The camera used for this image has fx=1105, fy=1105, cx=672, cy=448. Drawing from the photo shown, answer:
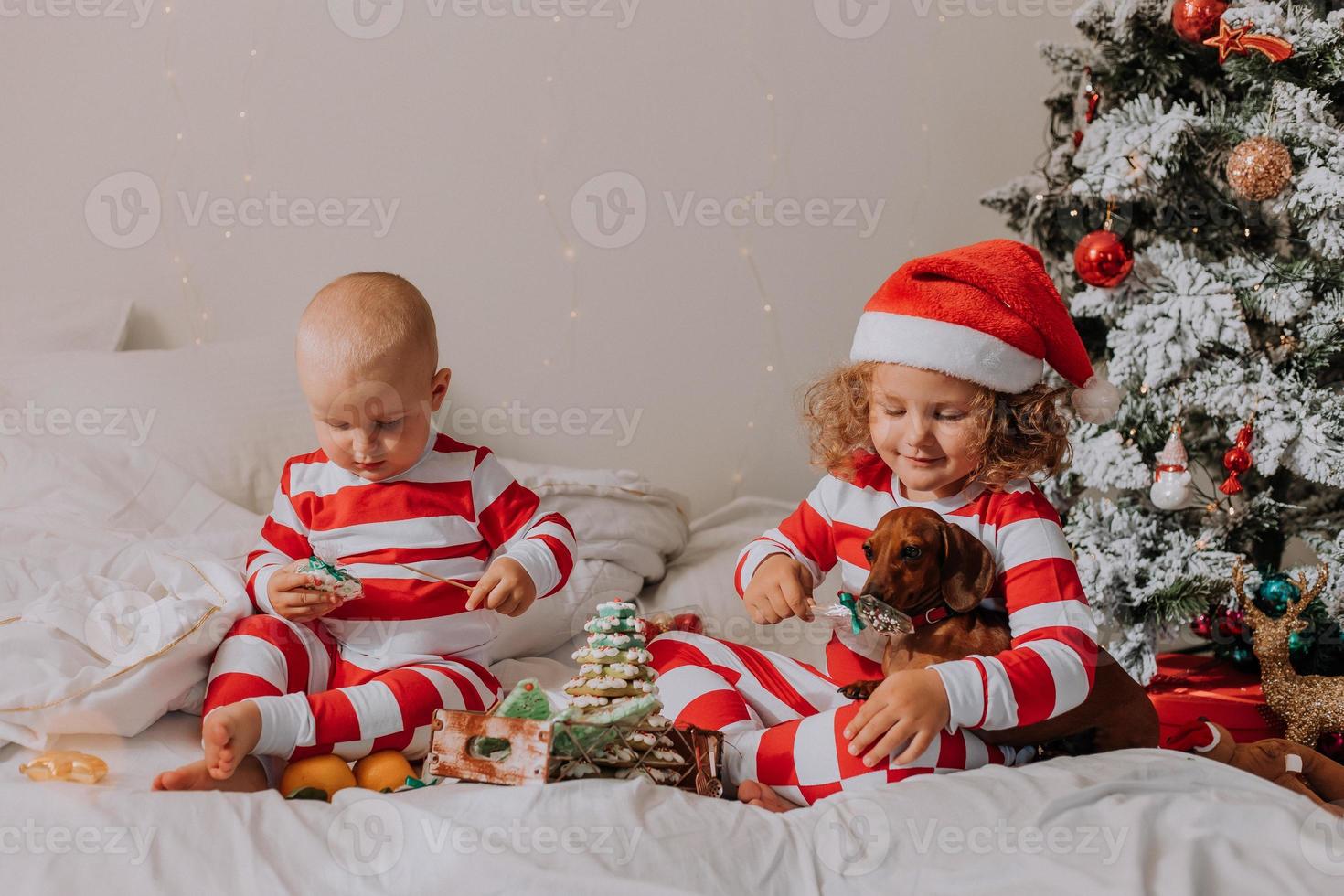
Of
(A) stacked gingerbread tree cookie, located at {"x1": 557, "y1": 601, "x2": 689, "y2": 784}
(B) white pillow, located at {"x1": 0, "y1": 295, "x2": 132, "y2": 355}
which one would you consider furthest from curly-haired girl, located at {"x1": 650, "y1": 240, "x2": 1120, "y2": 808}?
(B) white pillow, located at {"x1": 0, "y1": 295, "x2": 132, "y2": 355}

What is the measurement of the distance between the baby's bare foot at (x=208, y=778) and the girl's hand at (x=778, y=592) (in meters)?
0.55

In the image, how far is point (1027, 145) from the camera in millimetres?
2428

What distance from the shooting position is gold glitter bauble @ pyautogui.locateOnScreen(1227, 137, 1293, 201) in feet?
5.48

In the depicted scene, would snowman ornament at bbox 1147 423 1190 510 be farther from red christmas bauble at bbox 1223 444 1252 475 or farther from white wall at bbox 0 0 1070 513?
white wall at bbox 0 0 1070 513

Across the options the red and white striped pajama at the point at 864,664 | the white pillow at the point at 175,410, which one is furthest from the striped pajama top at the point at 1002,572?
the white pillow at the point at 175,410

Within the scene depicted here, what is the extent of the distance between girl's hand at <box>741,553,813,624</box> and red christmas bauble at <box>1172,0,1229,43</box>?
1106 mm

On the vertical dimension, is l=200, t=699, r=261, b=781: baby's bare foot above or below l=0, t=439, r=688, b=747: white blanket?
below

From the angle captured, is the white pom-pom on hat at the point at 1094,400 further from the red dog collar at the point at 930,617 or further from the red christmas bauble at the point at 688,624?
the red christmas bauble at the point at 688,624

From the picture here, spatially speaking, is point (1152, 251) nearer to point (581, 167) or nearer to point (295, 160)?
point (581, 167)

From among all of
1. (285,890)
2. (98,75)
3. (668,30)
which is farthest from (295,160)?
(285,890)

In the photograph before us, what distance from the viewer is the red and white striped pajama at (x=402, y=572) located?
1.26 metres

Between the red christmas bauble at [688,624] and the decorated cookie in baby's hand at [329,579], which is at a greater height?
the decorated cookie in baby's hand at [329,579]

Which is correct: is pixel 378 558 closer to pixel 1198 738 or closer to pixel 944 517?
pixel 944 517

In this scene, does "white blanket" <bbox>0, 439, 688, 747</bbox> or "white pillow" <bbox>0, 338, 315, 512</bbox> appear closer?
"white blanket" <bbox>0, 439, 688, 747</bbox>
